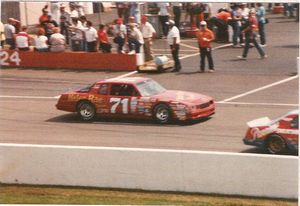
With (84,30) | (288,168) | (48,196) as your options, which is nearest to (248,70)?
(288,168)

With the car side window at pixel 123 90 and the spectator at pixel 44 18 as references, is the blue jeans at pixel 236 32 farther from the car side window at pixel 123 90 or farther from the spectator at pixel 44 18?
the spectator at pixel 44 18

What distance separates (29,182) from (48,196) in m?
0.53

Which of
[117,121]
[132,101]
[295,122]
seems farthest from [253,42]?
[117,121]

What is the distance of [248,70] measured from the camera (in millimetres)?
9977

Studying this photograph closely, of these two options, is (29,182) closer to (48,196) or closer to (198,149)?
(48,196)

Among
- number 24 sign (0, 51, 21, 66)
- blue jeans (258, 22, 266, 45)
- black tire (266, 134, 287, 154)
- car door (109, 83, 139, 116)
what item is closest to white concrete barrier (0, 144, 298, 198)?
black tire (266, 134, 287, 154)

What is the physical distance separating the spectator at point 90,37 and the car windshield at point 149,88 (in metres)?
0.96

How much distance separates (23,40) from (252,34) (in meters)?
3.72

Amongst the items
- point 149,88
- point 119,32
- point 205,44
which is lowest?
point 149,88

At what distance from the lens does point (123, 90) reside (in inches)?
422

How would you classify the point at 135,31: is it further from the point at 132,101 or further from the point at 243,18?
the point at 243,18

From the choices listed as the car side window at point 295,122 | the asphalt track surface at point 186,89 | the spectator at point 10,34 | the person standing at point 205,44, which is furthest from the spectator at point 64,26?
the car side window at point 295,122

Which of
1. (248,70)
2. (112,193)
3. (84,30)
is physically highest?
(84,30)

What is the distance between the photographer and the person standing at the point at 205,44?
10008 mm
